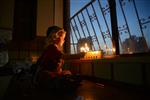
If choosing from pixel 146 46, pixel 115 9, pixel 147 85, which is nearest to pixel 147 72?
pixel 147 85

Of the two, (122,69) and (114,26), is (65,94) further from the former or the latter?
(114,26)

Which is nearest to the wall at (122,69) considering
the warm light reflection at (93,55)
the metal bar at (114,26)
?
the warm light reflection at (93,55)

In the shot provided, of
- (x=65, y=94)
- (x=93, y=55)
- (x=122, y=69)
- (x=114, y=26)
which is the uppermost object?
(x=114, y=26)

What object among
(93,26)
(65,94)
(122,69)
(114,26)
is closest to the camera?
(65,94)

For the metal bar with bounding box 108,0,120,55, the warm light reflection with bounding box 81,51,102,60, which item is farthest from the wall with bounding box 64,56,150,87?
the metal bar with bounding box 108,0,120,55

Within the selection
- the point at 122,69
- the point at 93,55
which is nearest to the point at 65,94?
the point at 122,69

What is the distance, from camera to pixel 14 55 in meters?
2.36

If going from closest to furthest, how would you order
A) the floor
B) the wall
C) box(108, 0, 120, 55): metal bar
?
the floor < the wall < box(108, 0, 120, 55): metal bar

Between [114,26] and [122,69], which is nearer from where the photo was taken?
[122,69]

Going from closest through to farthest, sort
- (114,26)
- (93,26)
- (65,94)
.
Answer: (65,94), (114,26), (93,26)

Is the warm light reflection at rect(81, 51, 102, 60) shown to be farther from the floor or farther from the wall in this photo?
the floor

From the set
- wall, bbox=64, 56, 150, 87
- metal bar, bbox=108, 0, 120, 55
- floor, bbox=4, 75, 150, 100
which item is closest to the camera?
floor, bbox=4, 75, 150, 100

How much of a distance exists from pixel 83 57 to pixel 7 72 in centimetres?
100

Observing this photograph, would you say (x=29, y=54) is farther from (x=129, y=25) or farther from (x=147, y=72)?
(x=147, y=72)
